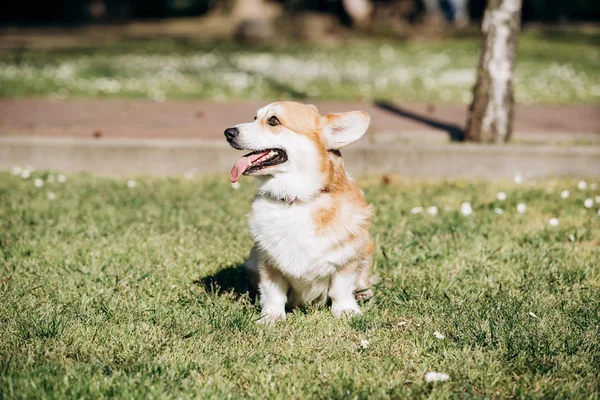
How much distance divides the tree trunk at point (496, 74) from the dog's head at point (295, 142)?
11.9 feet

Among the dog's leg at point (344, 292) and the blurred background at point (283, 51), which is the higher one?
the dog's leg at point (344, 292)

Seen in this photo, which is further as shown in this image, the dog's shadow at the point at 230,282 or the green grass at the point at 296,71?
the green grass at the point at 296,71

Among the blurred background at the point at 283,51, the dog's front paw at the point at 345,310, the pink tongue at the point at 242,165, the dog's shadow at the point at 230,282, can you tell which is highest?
the pink tongue at the point at 242,165

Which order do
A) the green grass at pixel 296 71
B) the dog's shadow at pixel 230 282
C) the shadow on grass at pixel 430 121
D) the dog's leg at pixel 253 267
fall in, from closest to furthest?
the dog's leg at pixel 253 267, the dog's shadow at pixel 230 282, the shadow on grass at pixel 430 121, the green grass at pixel 296 71

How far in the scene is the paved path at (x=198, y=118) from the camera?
7430mm

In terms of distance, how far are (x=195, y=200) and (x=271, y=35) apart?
14.9 metres

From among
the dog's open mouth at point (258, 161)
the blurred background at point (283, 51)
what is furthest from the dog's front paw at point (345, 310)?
the blurred background at point (283, 51)

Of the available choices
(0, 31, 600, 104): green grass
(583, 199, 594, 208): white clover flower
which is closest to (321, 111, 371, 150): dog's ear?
(583, 199, 594, 208): white clover flower

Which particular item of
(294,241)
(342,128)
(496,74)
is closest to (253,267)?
(294,241)

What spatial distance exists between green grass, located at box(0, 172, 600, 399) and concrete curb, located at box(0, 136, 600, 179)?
91 centimetres

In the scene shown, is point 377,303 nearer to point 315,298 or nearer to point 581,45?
point 315,298

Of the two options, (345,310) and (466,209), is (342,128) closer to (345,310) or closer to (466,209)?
(345,310)

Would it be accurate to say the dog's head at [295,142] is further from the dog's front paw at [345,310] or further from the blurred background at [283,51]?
the blurred background at [283,51]

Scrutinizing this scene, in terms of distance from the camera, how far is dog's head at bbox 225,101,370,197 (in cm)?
352
